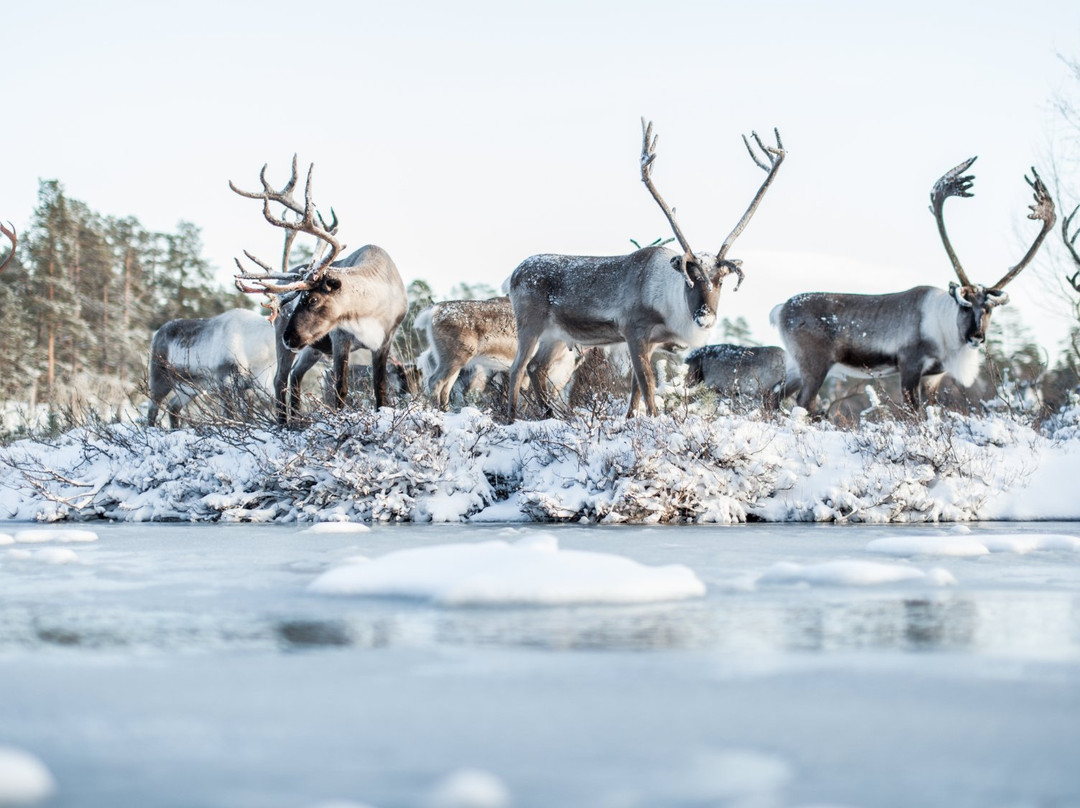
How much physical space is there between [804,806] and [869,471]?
24.0 ft

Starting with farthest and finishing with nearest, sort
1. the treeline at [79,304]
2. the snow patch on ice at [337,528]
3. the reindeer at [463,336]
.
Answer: the treeline at [79,304]
the reindeer at [463,336]
the snow patch on ice at [337,528]

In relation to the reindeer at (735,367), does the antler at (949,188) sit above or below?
above

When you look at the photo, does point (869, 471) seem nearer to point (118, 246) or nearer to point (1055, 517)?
point (1055, 517)

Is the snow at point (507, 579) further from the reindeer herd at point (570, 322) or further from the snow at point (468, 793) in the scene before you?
the reindeer herd at point (570, 322)

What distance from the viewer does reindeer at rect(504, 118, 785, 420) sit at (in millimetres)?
10000

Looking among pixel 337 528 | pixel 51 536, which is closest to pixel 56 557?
pixel 51 536

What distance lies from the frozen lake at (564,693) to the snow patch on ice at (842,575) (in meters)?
0.01

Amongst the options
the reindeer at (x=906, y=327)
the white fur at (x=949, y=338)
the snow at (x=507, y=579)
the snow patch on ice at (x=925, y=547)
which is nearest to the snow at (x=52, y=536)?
the snow at (x=507, y=579)

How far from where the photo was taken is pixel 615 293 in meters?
10.6

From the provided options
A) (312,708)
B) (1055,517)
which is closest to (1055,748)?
(312,708)

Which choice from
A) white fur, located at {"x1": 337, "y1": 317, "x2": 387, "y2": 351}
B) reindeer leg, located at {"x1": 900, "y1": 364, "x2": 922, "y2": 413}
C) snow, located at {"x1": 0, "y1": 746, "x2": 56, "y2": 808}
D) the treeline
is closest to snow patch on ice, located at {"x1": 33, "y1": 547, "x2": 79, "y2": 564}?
snow, located at {"x1": 0, "y1": 746, "x2": 56, "y2": 808}

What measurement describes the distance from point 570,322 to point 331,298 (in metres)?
2.35

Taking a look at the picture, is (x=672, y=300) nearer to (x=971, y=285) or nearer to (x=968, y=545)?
(x=971, y=285)

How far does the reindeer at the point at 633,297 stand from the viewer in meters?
10.0
